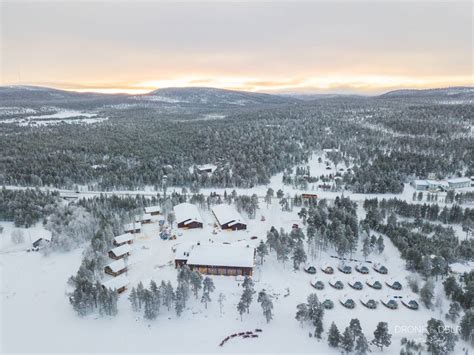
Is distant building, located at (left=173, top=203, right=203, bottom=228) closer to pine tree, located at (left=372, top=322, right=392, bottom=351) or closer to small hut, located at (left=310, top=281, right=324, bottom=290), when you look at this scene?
small hut, located at (left=310, top=281, right=324, bottom=290)

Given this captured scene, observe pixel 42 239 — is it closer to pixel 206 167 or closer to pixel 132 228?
pixel 132 228

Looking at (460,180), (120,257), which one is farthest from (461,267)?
(120,257)

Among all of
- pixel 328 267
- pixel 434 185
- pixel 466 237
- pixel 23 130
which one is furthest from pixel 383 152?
pixel 23 130

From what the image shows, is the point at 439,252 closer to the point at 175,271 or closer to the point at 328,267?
the point at 328,267

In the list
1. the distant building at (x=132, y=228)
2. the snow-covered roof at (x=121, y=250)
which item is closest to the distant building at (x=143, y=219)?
the distant building at (x=132, y=228)

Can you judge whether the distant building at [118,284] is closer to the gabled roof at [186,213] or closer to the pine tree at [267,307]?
the pine tree at [267,307]
